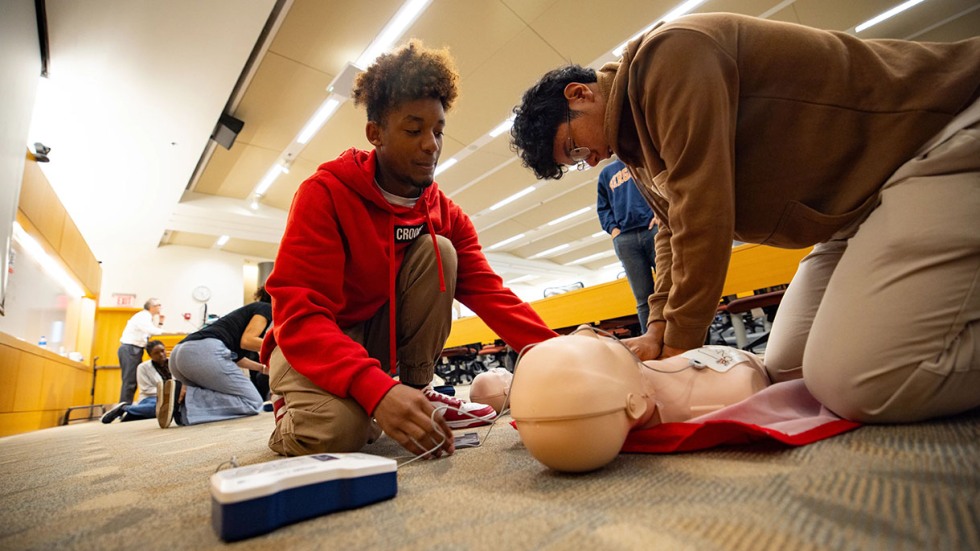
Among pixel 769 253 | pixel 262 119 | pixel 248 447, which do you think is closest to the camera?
pixel 248 447

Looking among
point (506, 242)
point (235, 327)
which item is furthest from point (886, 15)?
point (506, 242)

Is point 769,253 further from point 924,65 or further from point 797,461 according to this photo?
point 797,461

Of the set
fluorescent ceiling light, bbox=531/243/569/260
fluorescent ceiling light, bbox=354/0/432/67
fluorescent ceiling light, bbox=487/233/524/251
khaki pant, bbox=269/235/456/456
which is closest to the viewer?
khaki pant, bbox=269/235/456/456

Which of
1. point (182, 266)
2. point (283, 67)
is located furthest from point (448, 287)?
point (182, 266)

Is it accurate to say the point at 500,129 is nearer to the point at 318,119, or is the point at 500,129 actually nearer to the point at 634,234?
the point at 318,119

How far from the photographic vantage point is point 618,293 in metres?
3.69

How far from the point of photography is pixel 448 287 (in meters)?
1.28

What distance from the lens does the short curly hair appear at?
46.8 inches

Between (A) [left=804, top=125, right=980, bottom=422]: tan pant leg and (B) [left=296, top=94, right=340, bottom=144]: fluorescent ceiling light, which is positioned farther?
(B) [left=296, top=94, right=340, bottom=144]: fluorescent ceiling light

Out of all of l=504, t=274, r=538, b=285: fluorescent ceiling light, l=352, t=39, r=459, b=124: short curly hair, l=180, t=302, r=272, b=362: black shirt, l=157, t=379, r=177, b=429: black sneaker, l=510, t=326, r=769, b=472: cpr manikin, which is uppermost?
l=504, t=274, r=538, b=285: fluorescent ceiling light

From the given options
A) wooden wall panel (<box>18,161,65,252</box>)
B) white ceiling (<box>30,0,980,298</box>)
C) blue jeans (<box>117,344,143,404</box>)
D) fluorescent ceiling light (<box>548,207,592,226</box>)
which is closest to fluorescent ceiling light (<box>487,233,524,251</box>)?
fluorescent ceiling light (<box>548,207,592,226</box>)

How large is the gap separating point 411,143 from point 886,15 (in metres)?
5.28

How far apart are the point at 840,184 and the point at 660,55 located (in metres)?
0.43

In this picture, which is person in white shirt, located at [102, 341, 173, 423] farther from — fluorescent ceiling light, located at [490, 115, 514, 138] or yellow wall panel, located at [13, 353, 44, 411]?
fluorescent ceiling light, located at [490, 115, 514, 138]
